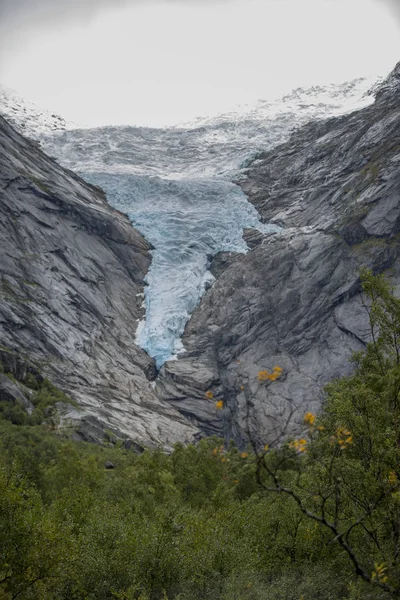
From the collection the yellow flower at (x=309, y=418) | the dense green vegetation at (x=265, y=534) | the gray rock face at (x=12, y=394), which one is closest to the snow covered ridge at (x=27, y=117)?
the gray rock face at (x=12, y=394)

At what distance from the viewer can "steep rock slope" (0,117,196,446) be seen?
56312 millimetres

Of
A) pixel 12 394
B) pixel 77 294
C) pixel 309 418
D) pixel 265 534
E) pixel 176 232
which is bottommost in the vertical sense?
pixel 265 534

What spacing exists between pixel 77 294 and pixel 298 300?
3001cm

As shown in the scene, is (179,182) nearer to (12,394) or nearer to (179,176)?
(179,176)

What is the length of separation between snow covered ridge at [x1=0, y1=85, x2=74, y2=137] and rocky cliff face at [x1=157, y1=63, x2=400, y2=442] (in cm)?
6812

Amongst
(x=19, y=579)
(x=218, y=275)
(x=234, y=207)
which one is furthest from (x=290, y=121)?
(x=19, y=579)

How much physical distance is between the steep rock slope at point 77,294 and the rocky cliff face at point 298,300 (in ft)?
21.4

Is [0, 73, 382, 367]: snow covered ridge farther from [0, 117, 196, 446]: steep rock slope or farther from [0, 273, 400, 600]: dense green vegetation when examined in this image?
[0, 273, 400, 600]: dense green vegetation

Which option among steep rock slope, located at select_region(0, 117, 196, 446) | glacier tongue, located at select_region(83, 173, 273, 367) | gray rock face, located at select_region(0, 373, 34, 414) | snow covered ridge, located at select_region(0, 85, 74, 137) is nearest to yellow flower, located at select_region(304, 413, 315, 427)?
steep rock slope, located at select_region(0, 117, 196, 446)

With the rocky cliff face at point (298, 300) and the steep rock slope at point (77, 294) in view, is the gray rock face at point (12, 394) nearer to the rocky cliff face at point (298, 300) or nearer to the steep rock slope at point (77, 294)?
the steep rock slope at point (77, 294)

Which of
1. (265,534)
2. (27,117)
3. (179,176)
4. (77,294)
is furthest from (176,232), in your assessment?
(265,534)

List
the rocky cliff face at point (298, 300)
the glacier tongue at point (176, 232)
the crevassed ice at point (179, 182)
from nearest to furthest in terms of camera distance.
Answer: the rocky cliff face at point (298, 300)
the glacier tongue at point (176, 232)
the crevassed ice at point (179, 182)

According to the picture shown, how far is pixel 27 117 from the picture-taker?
13438 centimetres

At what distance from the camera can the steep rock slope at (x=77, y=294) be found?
185 ft
